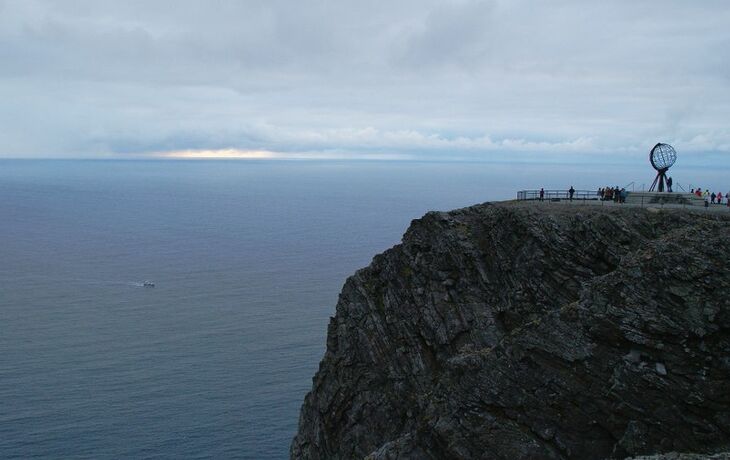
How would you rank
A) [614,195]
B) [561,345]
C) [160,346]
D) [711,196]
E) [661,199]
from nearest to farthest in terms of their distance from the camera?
1. [561,345]
2. [661,199]
3. [614,195]
4. [711,196]
5. [160,346]

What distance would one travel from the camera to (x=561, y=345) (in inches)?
1126

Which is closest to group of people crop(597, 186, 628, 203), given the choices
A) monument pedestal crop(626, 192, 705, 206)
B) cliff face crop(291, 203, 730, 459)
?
monument pedestal crop(626, 192, 705, 206)

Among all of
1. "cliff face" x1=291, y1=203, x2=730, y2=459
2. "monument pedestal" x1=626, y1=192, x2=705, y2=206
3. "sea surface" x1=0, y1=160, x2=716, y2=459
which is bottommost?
"sea surface" x1=0, y1=160, x2=716, y2=459

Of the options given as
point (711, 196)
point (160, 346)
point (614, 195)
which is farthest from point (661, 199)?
point (160, 346)

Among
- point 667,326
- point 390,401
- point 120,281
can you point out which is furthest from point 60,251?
point 667,326

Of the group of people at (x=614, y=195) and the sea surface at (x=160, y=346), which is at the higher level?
the group of people at (x=614, y=195)

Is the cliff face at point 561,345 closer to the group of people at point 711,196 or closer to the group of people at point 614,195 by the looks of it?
the group of people at point 614,195

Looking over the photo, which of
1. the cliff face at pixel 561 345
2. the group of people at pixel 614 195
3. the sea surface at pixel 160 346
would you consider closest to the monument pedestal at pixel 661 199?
the group of people at pixel 614 195

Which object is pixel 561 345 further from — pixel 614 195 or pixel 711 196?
pixel 711 196

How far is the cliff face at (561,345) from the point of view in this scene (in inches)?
1038

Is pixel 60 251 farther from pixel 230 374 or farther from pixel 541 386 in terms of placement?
pixel 541 386

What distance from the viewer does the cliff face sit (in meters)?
26.4

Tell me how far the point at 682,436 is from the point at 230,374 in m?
52.5

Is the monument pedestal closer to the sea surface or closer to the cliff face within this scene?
the cliff face
